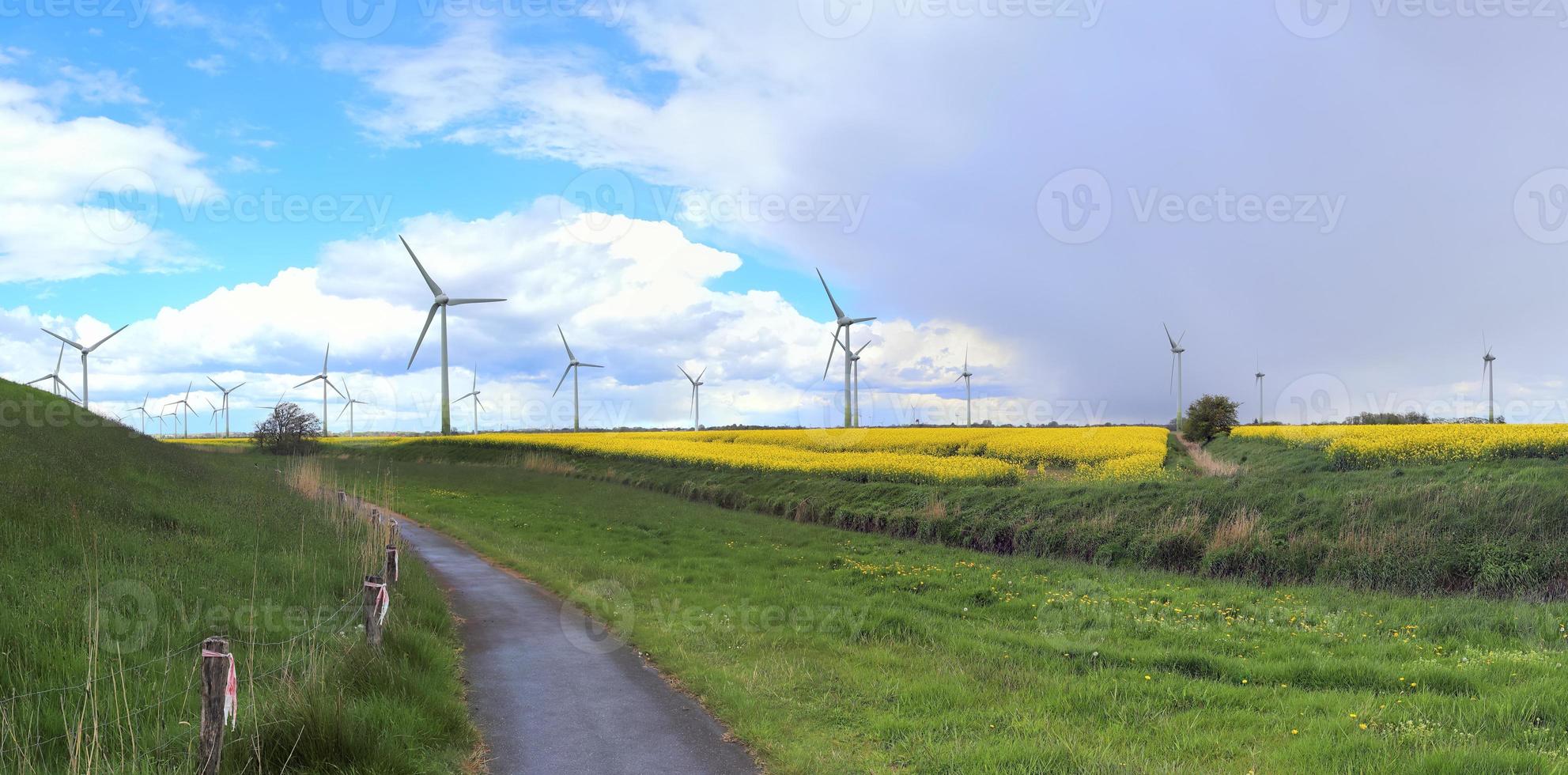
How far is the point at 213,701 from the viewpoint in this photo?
607 cm

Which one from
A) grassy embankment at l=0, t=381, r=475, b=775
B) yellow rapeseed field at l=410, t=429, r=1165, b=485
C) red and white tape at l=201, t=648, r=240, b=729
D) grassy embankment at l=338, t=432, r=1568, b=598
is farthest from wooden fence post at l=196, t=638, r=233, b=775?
yellow rapeseed field at l=410, t=429, r=1165, b=485

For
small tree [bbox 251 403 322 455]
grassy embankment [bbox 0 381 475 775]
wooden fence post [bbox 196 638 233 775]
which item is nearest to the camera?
wooden fence post [bbox 196 638 233 775]

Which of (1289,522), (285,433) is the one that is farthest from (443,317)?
(1289,522)

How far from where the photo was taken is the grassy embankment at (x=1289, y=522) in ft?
61.5

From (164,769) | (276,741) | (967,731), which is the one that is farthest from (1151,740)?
(164,769)

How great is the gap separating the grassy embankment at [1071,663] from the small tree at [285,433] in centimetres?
5899

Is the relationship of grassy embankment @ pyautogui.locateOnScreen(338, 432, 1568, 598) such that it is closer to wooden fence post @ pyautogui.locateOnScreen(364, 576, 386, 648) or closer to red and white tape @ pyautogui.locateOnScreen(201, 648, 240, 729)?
wooden fence post @ pyautogui.locateOnScreen(364, 576, 386, 648)

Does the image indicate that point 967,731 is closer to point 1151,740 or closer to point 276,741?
point 1151,740

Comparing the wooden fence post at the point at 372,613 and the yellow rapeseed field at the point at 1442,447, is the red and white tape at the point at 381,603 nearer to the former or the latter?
the wooden fence post at the point at 372,613

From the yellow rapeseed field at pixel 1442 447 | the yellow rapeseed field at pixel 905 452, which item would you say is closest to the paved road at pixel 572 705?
the yellow rapeseed field at pixel 905 452

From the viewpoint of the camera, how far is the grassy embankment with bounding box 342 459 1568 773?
311 inches

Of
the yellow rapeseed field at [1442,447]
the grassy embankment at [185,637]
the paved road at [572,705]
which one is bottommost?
the paved road at [572,705]

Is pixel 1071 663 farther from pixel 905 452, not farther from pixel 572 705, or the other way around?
pixel 905 452

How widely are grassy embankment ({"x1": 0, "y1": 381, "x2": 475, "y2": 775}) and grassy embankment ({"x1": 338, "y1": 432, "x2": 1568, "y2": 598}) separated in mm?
17508
